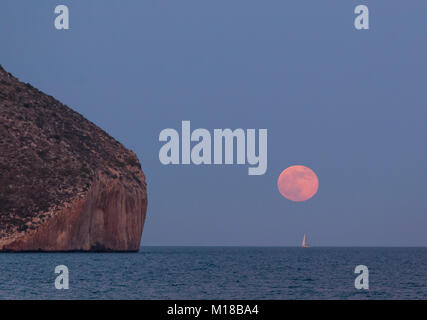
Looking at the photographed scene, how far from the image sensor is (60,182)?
96188 millimetres

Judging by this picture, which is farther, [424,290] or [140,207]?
[140,207]

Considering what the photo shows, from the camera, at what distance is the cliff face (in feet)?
292

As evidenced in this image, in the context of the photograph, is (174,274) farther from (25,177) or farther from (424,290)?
(25,177)

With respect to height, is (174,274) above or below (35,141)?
below

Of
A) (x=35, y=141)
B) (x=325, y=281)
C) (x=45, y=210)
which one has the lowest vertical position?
(x=325, y=281)

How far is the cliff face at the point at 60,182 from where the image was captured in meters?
88.9
